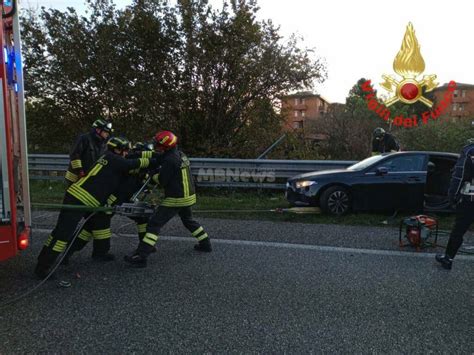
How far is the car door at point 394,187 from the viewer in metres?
7.22

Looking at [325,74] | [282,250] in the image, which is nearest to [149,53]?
[325,74]

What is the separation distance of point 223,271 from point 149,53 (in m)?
9.41

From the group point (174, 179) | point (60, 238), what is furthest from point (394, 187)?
point (60, 238)

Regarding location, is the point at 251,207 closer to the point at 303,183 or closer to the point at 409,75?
the point at 303,183

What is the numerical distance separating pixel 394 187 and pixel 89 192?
531cm

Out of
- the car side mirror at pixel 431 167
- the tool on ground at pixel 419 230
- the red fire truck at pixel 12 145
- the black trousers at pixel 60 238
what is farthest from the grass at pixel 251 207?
the red fire truck at pixel 12 145

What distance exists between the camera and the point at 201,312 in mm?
3396

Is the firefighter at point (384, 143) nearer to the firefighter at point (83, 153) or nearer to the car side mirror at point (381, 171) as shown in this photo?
the car side mirror at point (381, 171)

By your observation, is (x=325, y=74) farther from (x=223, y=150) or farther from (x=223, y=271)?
(x=223, y=271)

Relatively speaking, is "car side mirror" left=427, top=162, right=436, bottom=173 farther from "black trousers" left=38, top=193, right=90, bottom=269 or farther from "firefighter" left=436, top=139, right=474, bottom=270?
"black trousers" left=38, top=193, right=90, bottom=269

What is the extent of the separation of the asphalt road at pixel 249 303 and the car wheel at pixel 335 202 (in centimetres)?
180

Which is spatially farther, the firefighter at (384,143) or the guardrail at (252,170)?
the firefighter at (384,143)

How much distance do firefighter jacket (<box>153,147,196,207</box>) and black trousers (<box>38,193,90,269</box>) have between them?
0.98 metres

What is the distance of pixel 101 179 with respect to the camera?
4.37m
